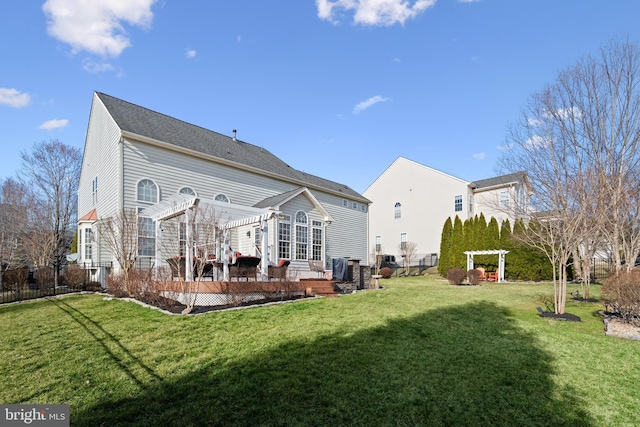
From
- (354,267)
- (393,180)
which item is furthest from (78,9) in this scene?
(393,180)

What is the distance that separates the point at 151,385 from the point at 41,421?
0.97 meters

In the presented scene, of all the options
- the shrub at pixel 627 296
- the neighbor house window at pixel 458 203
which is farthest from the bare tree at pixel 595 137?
the neighbor house window at pixel 458 203

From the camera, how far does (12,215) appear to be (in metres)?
23.4

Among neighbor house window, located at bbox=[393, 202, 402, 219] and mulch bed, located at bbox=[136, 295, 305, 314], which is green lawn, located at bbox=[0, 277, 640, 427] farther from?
neighbor house window, located at bbox=[393, 202, 402, 219]

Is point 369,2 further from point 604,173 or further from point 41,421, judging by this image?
point 41,421

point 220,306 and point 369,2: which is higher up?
point 369,2

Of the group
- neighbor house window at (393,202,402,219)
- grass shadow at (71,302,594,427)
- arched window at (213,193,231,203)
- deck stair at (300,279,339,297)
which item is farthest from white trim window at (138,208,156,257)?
neighbor house window at (393,202,402,219)

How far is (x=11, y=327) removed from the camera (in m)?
6.86

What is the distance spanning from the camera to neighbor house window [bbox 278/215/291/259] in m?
14.5

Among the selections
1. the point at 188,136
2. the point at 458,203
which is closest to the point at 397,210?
the point at 458,203

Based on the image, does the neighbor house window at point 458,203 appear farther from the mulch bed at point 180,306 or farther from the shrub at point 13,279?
the shrub at point 13,279

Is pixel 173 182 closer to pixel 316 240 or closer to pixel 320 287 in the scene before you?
pixel 316 240

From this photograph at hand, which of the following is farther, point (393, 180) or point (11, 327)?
point (393, 180)

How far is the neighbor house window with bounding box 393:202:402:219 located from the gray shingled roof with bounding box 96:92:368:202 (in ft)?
38.8
